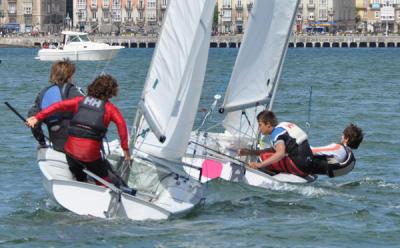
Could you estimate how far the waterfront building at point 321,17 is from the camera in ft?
542

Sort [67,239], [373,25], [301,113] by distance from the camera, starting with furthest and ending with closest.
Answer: [373,25] → [301,113] → [67,239]

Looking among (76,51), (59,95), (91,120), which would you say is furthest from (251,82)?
(76,51)

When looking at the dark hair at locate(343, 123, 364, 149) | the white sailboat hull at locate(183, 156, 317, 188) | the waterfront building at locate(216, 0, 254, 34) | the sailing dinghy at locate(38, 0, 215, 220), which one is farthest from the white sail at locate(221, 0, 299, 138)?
the waterfront building at locate(216, 0, 254, 34)

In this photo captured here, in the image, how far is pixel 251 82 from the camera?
2027cm

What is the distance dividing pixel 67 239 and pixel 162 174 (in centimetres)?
214

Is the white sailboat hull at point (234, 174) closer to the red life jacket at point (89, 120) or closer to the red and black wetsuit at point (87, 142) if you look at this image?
the red and black wetsuit at point (87, 142)

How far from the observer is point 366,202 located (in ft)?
58.3

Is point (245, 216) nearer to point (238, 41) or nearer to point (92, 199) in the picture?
point (92, 199)

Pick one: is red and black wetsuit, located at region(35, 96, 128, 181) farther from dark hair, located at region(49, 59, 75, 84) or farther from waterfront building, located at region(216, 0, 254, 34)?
waterfront building, located at region(216, 0, 254, 34)

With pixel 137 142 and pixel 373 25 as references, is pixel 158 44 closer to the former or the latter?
pixel 137 142

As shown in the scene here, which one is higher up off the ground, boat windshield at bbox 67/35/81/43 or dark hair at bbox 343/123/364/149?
dark hair at bbox 343/123/364/149

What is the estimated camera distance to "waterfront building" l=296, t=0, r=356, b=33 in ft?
542

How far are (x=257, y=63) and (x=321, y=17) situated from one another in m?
149

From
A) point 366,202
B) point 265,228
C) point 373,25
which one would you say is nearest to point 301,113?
point 366,202
